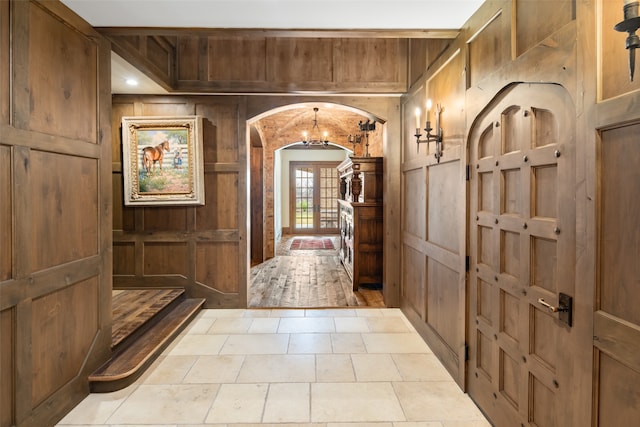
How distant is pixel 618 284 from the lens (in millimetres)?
1284

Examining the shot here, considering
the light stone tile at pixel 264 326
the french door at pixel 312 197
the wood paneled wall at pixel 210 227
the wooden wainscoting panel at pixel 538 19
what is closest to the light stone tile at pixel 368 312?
the wood paneled wall at pixel 210 227

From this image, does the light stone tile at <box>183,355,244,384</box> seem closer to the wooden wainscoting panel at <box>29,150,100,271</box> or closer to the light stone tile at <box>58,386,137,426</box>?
the light stone tile at <box>58,386,137,426</box>

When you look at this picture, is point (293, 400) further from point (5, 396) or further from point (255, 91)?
point (255, 91)

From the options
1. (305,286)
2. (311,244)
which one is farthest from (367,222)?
(311,244)

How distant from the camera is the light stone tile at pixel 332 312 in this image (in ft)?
13.9

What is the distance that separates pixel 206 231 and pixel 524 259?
3620 millimetres

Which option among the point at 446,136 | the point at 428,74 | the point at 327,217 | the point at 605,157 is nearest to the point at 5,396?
the point at 605,157

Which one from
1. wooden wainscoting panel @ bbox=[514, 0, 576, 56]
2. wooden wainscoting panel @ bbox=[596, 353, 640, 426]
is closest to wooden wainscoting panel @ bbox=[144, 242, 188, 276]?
wooden wainscoting panel @ bbox=[514, 0, 576, 56]

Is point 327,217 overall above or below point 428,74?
below

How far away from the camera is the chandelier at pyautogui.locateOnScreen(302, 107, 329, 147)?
8.23 m

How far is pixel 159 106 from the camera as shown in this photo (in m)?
4.36

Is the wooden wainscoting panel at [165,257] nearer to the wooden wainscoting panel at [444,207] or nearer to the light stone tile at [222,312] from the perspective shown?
the light stone tile at [222,312]

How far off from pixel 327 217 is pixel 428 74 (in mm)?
9459

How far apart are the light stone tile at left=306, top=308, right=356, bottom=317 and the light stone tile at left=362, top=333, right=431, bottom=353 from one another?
0.67 m
